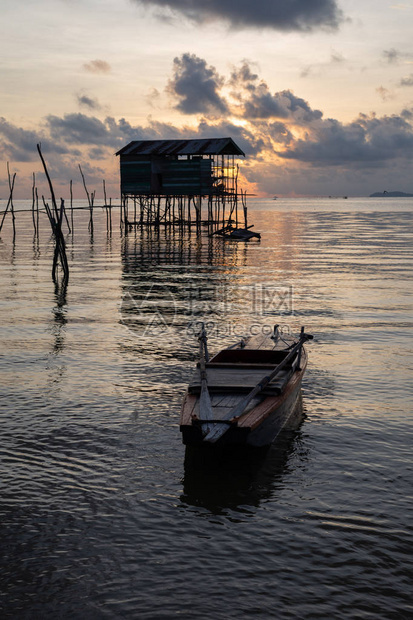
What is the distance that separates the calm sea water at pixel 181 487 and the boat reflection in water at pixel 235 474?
3 centimetres

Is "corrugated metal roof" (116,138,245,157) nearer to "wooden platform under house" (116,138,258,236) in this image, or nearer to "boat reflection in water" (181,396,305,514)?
"wooden platform under house" (116,138,258,236)

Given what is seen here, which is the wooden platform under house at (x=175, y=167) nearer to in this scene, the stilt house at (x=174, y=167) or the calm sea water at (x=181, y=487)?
the stilt house at (x=174, y=167)

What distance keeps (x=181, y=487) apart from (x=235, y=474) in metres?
0.89

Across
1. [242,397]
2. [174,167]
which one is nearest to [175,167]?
[174,167]

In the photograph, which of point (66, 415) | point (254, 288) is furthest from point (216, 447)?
point (254, 288)

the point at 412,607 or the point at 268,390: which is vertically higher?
the point at 268,390

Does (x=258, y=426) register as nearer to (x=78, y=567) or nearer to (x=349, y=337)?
(x=78, y=567)

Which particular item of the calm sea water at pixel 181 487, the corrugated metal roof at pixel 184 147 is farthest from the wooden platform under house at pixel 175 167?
the calm sea water at pixel 181 487

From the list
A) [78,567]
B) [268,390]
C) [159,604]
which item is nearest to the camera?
[159,604]

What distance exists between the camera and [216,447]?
8852 millimetres

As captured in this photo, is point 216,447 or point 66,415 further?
point 66,415

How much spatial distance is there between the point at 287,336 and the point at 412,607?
28.9 ft

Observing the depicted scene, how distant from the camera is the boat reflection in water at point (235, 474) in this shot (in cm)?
842

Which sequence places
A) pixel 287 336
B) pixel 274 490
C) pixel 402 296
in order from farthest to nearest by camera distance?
pixel 402 296 < pixel 287 336 < pixel 274 490
